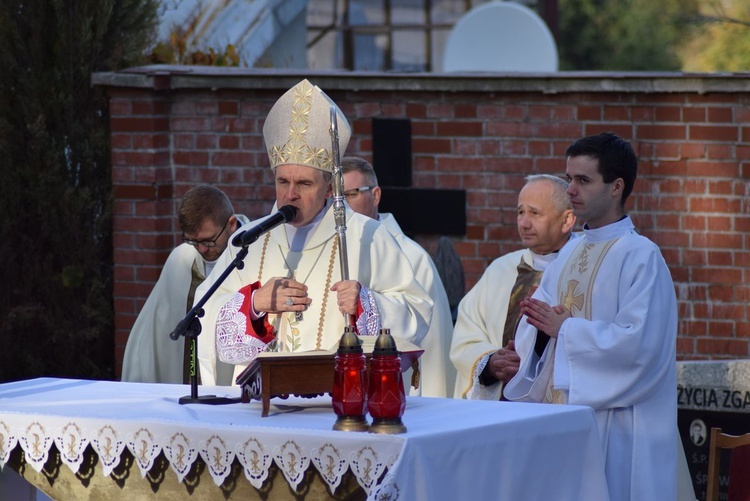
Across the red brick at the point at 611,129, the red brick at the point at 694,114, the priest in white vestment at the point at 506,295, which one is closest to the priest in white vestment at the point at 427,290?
the priest in white vestment at the point at 506,295

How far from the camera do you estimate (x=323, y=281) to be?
534cm

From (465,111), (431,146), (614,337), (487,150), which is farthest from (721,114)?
(614,337)

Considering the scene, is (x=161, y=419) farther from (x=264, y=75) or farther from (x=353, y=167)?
(x=264, y=75)

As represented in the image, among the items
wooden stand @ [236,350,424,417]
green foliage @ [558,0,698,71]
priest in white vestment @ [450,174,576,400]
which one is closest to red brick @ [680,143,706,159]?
priest in white vestment @ [450,174,576,400]

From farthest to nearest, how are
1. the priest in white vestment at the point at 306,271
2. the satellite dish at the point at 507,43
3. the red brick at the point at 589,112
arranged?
the satellite dish at the point at 507,43 → the red brick at the point at 589,112 → the priest in white vestment at the point at 306,271

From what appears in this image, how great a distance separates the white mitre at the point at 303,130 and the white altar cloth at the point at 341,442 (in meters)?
0.90

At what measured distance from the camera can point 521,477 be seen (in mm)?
4219

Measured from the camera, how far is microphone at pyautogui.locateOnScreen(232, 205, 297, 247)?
4.50 meters

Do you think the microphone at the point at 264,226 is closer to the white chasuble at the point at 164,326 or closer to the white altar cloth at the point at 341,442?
the white altar cloth at the point at 341,442

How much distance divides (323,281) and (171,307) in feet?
5.52

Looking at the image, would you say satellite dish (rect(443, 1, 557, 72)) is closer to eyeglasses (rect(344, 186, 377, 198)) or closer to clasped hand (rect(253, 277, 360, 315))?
eyeglasses (rect(344, 186, 377, 198))

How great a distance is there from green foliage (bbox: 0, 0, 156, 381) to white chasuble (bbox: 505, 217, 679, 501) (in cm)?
348

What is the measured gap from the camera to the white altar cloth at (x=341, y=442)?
3916mm

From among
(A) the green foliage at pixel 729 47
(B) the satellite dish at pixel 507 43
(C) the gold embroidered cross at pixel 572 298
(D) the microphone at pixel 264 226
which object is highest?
(A) the green foliage at pixel 729 47
